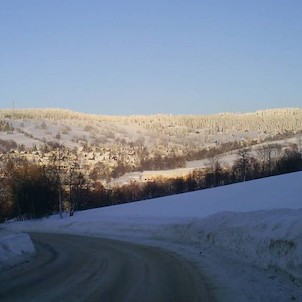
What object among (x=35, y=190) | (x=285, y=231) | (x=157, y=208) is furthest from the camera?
(x=35, y=190)

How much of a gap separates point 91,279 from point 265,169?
12740cm

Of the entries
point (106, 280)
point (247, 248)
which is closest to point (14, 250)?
point (106, 280)

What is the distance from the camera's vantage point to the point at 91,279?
13281 mm

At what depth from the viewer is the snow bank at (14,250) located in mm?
17719

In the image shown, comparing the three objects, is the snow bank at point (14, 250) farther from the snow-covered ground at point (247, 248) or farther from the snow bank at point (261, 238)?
the snow bank at point (261, 238)

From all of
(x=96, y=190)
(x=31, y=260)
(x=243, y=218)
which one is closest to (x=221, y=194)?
(x=243, y=218)

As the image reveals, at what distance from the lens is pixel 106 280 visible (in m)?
13.0

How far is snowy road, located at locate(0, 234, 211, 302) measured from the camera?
1081cm

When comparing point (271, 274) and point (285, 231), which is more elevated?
point (285, 231)

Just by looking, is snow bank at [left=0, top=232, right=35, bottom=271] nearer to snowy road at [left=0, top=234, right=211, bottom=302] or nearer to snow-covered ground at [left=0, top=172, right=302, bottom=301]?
snowy road at [left=0, top=234, right=211, bottom=302]

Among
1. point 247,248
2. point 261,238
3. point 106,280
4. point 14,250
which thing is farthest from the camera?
point 14,250

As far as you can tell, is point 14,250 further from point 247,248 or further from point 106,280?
point 247,248

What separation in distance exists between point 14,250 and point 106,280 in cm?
820

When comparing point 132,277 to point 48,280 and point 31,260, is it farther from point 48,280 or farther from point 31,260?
point 31,260
